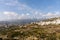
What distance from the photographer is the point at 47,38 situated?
8362 centimetres

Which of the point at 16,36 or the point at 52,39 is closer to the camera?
the point at 52,39

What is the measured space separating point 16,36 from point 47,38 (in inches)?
754

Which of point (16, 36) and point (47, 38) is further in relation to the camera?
point (16, 36)

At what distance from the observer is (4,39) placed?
84.1 m

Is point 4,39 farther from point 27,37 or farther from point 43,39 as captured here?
point 43,39

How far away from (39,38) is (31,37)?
5.02 meters

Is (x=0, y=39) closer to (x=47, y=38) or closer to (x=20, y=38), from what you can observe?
(x=20, y=38)

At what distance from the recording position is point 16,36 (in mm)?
89000

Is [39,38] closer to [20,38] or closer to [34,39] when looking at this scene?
[34,39]

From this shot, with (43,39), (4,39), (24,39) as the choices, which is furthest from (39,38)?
(4,39)

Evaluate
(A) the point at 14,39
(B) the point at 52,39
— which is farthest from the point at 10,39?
(B) the point at 52,39

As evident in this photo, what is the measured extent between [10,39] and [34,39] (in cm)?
1375

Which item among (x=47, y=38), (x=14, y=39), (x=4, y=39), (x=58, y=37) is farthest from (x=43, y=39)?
(x=4, y=39)

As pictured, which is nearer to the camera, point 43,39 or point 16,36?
point 43,39
